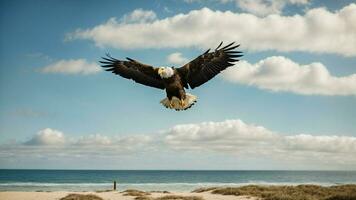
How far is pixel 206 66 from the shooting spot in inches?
483

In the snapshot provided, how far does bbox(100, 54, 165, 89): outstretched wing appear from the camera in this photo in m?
12.8

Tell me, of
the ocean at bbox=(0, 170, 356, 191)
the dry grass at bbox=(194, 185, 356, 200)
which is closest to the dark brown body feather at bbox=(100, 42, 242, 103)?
the dry grass at bbox=(194, 185, 356, 200)

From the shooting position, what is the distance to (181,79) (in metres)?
12.2

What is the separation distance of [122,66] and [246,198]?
1443 centimetres

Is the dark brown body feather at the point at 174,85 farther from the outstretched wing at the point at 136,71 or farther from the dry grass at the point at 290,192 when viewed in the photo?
the dry grass at the point at 290,192

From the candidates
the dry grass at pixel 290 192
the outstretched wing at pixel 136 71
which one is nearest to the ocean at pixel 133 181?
the dry grass at pixel 290 192

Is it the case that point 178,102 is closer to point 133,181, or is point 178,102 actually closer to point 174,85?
point 174,85

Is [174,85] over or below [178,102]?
over

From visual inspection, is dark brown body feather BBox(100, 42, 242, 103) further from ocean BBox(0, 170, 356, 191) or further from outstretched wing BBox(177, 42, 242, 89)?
ocean BBox(0, 170, 356, 191)

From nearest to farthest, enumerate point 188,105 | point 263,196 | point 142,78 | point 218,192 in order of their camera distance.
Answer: point 188,105 → point 142,78 → point 263,196 → point 218,192

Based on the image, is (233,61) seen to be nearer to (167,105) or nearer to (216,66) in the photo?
(216,66)

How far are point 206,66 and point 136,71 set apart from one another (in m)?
2.16

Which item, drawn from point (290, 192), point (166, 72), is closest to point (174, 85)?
point (166, 72)

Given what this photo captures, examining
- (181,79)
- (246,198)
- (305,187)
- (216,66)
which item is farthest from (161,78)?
(305,187)
